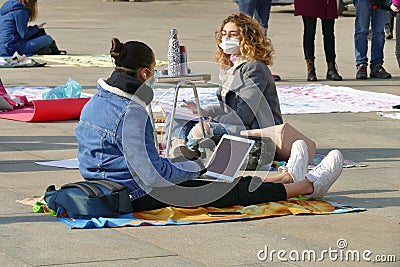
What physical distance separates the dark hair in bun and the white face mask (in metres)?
1.71

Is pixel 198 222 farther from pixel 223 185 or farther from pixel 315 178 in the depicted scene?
pixel 315 178

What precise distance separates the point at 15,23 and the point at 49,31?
5503 mm

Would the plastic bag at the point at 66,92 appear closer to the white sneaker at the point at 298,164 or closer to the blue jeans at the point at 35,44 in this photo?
the white sneaker at the point at 298,164

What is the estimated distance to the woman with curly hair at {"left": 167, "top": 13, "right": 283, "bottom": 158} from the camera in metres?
7.42

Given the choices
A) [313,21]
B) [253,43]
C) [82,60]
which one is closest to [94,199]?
[253,43]

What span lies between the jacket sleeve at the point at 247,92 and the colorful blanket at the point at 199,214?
1.22 m

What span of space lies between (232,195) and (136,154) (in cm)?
70

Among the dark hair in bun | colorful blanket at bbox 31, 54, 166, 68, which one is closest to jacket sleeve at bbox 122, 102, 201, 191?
the dark hair in bun

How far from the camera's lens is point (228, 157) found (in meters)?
6.70

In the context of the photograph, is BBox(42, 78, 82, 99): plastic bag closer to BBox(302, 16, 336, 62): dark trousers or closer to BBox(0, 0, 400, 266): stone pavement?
BBox(0, 0, 400, 266): stone pavement

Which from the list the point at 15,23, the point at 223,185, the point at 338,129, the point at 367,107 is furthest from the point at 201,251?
the point at 15,23

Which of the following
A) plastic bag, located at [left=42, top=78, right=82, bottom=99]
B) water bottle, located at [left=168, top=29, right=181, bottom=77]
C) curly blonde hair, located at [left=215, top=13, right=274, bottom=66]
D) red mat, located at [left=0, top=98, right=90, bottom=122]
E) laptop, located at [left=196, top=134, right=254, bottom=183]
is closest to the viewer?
laptop, located at [left=196, top=134, right=254, bottom=183]

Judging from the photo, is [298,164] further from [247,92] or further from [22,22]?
[22,22]

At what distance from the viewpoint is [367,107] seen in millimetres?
10742
